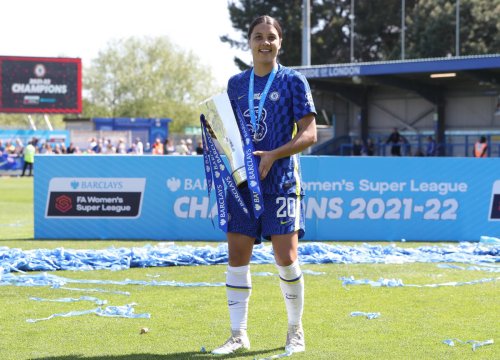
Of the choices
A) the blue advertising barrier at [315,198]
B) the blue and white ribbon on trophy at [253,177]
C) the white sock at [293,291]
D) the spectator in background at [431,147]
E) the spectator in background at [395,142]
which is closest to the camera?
the blue and white ribbon on trophy at [253,177]

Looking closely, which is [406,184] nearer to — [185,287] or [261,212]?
[185,287]

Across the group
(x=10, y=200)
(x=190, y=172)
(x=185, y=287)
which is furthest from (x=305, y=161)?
(x=10, y=200)

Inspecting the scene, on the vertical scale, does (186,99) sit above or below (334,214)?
above

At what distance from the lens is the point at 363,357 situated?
20.1 feet

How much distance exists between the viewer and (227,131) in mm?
6305

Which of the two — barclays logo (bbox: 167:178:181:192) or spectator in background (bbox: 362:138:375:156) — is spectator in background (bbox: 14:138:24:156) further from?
barclays logo (bbox: 167:178:181:192)

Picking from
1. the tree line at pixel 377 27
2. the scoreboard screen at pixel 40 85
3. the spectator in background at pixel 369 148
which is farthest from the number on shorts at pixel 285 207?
the scoreboard screen at pixel 40 85

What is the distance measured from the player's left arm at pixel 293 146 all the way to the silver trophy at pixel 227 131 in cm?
15

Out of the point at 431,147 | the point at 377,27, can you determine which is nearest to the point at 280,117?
the point at 431,147

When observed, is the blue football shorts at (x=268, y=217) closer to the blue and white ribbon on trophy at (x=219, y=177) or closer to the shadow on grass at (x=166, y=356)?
the blue and white ribbon on trophy at (x=219, y=177)

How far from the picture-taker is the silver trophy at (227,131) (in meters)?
6.21

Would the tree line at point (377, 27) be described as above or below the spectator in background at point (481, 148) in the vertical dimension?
above

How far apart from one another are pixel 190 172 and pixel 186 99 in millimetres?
76798

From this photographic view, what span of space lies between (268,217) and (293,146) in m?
0.52
